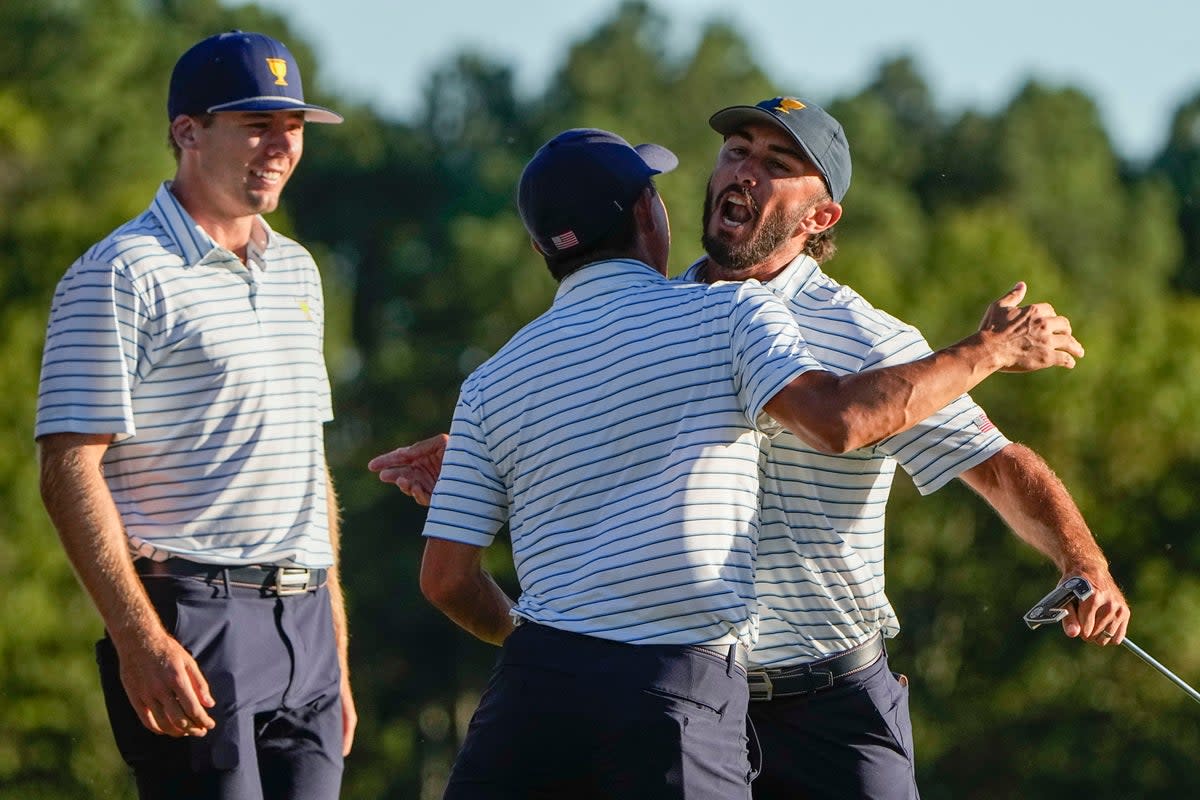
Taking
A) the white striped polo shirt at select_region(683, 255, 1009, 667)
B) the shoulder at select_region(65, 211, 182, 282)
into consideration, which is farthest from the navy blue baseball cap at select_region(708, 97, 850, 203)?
the shoulder at select_region(65, 211, 182, 282)

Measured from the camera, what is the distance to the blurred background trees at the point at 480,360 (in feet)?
106

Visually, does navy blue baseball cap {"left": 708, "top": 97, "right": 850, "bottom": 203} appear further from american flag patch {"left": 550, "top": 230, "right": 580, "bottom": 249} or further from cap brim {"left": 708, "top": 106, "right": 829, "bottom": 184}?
american flag patch {"left": 550, "top": 230, "right": 580, "bottom": 249}

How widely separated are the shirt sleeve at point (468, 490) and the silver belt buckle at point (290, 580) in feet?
2.86

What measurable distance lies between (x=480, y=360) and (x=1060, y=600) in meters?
37.7

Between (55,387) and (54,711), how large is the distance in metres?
28.1

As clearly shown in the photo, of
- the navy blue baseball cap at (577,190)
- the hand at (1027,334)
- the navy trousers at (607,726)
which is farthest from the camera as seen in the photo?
the navy blue baseball cap at (577,190)

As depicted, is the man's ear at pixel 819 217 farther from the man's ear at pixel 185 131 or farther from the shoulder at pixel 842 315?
the man's ear at pixel 185 131

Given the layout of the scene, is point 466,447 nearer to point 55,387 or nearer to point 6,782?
point 55,387

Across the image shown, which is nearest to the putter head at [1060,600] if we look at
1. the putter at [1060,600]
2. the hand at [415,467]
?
the putter at [1060,600]

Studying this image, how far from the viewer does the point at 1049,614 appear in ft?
14.1

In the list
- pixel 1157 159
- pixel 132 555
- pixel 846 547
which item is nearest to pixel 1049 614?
pixel 846 547

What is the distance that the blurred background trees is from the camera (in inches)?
1271

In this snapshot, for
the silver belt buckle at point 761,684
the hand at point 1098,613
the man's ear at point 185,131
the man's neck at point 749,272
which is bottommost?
the silver belt buckle at point 761,684

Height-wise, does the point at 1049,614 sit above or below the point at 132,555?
below
